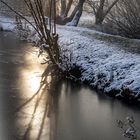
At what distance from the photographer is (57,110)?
1257 centimetres

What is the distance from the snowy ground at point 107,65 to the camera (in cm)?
1417

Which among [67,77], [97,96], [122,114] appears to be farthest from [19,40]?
[122,114]

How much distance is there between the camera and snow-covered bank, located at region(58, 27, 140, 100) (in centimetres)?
1413

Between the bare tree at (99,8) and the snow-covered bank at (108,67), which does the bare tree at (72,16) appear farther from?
the snow-covered bank at (108,67)

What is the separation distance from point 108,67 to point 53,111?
159 inches

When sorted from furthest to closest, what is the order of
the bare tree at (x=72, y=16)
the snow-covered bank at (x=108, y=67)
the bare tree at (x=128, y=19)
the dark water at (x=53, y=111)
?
the bare tree at (x=72, y=16), the bare tree at (x=128, y=19), the snow-covered bank at (x=108, y=67), the dark water at (x=53, y=111)

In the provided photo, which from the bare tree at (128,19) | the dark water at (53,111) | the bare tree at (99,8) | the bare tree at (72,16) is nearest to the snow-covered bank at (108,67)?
the dark water at (53,111)

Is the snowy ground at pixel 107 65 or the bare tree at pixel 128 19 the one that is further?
the bare tree at pixel 128 19

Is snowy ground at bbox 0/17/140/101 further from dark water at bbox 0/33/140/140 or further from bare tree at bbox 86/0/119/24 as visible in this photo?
bare tree at bbox 86/0/119/24

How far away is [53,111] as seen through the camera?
12.4 metres

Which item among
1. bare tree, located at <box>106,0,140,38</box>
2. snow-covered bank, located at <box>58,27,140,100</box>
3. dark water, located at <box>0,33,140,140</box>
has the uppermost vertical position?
bare tree, located at <box>106,0,140,38</box>

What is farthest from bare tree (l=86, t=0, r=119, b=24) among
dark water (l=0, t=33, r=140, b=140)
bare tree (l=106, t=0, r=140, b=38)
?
dark water (l=0, t=33, r=140, b=140)

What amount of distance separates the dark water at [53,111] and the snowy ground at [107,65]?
1.58 ft

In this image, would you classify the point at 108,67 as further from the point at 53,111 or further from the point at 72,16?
the point at 72,16
